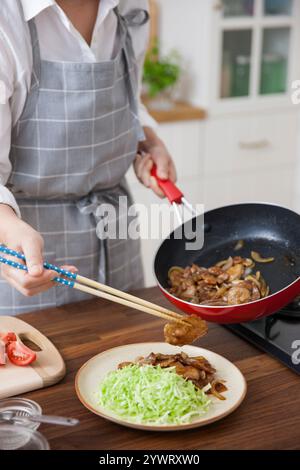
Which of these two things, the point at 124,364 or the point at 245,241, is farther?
the point at 245,241

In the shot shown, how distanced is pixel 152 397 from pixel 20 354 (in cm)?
28

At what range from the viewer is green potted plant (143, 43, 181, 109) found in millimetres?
3098

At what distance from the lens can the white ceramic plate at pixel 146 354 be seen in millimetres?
1047

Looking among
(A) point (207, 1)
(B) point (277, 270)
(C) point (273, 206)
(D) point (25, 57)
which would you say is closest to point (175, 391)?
(B) point (277, 270)

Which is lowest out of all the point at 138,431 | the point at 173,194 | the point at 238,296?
the point at 138,431

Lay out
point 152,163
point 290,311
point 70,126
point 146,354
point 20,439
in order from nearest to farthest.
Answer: point 20,439 → point 146,354 → point 290,311 → point 70,126 → point 152,163

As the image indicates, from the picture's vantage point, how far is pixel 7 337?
129 cm

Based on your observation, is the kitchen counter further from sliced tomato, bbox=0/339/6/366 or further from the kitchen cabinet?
the kitchen cabinet

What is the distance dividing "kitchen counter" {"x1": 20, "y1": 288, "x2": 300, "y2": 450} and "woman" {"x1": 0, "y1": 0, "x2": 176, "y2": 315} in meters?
0.15

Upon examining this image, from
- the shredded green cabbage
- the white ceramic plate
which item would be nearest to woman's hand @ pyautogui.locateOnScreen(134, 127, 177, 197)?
the white ceramic plate

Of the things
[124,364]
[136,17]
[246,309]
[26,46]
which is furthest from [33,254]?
[136,17]

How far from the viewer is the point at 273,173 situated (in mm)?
3398

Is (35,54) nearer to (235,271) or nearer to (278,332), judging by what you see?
(235,271)

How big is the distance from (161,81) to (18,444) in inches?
93.5
